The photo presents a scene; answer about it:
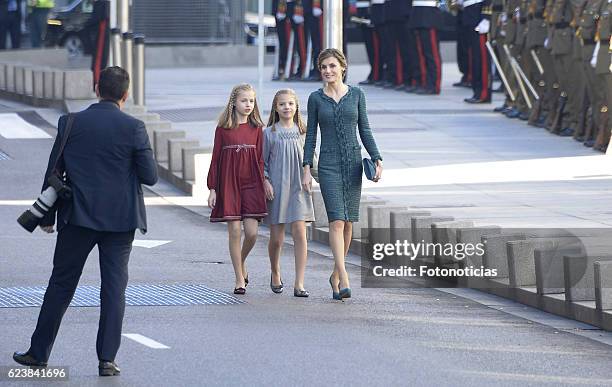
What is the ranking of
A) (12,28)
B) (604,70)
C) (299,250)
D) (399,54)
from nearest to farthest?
(299,250) < (604,70) < (399,54) < (12,28)

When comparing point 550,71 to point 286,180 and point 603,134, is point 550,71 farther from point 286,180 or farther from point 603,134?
point 286,180

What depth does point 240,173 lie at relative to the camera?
1205 centimetres

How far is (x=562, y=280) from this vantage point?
457 inches

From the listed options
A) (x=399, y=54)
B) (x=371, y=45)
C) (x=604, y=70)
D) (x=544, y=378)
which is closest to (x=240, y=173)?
(x=544, y=378)

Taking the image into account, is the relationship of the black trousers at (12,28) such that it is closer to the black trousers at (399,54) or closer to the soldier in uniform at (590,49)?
the black trousers at (399,54)

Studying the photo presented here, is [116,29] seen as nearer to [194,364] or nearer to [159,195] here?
[159,195]

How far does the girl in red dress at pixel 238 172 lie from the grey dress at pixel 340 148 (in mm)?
409

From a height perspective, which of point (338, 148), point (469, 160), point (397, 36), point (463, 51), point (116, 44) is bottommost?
point (469, 160)

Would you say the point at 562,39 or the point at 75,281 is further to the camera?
the point at 562,39

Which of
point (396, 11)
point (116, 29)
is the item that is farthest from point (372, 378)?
point (396, 11)

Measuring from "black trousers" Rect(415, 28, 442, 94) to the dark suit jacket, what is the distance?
66.2ft

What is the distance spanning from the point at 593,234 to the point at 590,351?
381 centimetres

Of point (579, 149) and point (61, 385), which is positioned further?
point (579, 149)

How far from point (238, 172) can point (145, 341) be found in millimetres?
2195
